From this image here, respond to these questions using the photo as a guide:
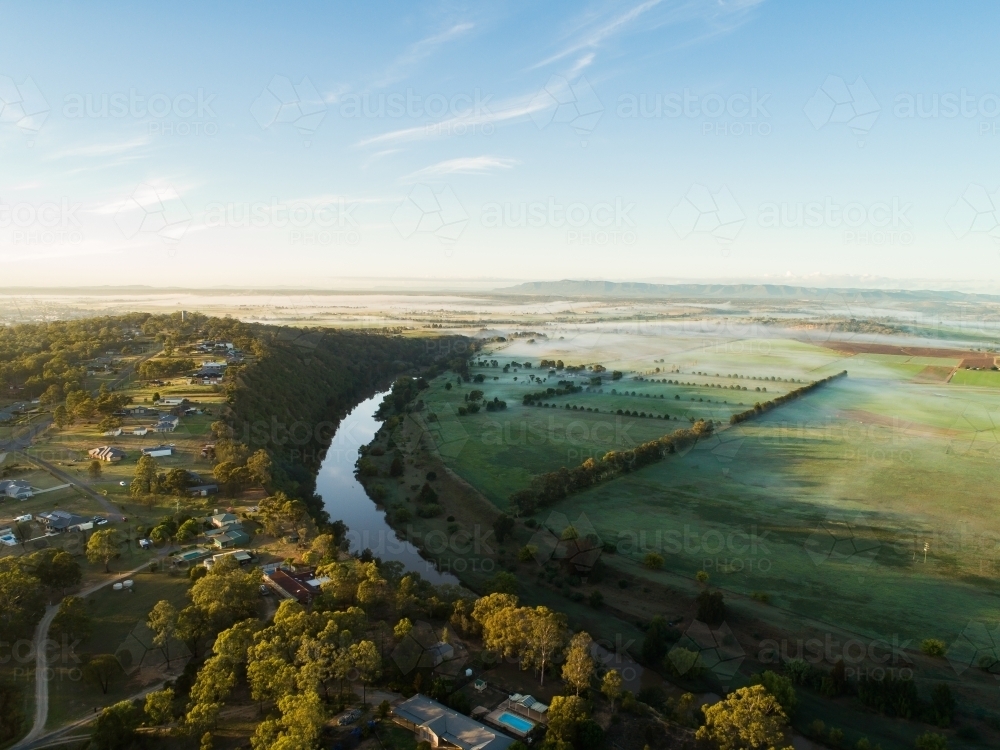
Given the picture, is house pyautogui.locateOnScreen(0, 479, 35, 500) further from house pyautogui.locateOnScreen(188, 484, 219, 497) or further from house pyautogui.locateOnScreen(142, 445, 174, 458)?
house pyautogui.locateOnScreen(188, 484, 219, 497)

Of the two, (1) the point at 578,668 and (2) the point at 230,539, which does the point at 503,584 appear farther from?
(2) the point at 230,539

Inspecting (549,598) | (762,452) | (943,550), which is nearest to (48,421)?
(549,598)

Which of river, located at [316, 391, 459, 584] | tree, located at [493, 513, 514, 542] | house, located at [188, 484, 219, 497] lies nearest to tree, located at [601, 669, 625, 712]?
river, located at [316, 391, 459, 584]

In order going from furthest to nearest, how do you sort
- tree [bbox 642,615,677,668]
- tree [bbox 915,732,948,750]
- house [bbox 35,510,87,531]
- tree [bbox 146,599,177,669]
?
1. house [bbox 35,510,87,531]
2. tree [bbox 642,615,677,668]
3. tree [bbox 146,599,177,669]
4. tree [bbox 915,732,948,750]

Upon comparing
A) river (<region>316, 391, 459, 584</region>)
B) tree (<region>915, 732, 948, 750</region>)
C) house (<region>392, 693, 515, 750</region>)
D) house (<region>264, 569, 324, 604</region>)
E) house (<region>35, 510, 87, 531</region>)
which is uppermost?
house (<region>35, 510, 87, 531</region>)

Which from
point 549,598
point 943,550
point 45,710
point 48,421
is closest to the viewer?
point 45,710

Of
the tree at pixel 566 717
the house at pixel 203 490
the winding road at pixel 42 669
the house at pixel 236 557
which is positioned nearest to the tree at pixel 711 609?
the tree at pixel 566 717

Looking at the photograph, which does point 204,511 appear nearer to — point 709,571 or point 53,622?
point 53,622
